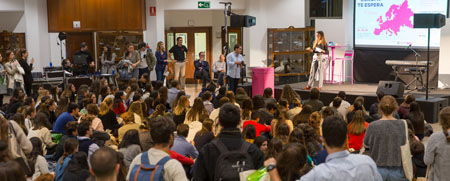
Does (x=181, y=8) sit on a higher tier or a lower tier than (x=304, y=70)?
higher

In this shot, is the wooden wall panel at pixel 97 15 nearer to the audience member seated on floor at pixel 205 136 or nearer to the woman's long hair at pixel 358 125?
the woman's long hair at pixel 358 125

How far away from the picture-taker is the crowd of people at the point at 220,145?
10.3 ft

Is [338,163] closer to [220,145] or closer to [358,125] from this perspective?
[220,145]

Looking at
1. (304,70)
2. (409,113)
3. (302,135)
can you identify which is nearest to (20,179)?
(302,135)

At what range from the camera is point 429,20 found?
10836 millimetres

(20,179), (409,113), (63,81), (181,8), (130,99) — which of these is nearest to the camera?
(20,179)

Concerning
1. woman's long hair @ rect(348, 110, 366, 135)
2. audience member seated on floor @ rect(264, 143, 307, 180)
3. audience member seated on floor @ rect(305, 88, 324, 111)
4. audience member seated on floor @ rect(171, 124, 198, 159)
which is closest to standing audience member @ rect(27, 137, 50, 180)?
audience member seated on floor @ rect(171, 124, 198, 159)

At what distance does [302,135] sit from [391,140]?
778 millimetres

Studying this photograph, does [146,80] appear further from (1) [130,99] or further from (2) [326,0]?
(2) [326,0]

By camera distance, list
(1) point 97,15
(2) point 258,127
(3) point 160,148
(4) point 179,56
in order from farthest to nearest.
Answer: (1) point 97,15 < (4) point 179,56 < (2) point 258,127 < (3) point 160,148

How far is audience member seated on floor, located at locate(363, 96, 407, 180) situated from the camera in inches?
193

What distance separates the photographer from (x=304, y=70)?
16891mm

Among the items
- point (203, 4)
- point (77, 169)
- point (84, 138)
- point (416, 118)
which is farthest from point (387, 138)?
point (203, 4)

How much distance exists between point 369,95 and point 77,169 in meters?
8.96
